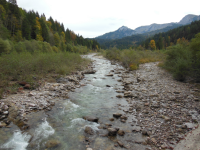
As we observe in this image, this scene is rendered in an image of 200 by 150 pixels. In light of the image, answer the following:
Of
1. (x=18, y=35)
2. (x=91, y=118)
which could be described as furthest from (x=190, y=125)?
(x=18, y=35)

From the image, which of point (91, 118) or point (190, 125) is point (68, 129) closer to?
point (91, 118)

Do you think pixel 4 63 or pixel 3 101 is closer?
pixel 3 101

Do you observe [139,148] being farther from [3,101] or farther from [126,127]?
[3,101]

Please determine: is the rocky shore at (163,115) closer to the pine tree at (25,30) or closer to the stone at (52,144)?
the stone at (52,144)

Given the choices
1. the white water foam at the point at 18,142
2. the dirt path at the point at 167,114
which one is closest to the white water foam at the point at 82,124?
the white water foam at the point at 18,142

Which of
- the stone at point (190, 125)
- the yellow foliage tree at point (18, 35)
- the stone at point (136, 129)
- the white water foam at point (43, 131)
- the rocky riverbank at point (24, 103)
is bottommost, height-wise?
the stone at point (136, 129)

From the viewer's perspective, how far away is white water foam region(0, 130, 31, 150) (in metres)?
4.55

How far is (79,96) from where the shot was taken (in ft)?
33.5

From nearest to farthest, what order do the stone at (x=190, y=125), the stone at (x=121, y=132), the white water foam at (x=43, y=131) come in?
the white water foam at (x=43, y=131)
the stone at (x=190, y=125)
the stone at (x=121, y=132)

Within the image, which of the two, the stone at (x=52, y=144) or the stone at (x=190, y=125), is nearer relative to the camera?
the stone at (x=52, y=144)

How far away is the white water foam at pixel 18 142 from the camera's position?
179 inches

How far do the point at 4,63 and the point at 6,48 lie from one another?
14.6 m

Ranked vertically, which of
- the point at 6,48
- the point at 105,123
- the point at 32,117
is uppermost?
the point at 6,48

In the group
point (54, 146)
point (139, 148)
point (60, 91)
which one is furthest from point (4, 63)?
point (139, 148)
